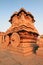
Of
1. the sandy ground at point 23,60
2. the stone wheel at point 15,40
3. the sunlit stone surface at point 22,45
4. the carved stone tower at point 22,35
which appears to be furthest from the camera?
the stone wheel at point 15,40

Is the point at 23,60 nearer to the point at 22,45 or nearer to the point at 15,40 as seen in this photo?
the point at 22,45

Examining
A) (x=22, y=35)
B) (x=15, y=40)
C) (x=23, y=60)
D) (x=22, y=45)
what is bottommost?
(x=23, y=60)

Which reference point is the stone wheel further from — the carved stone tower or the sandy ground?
the sandy ground

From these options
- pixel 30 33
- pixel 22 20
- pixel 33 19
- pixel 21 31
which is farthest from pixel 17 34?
pixel 33 19

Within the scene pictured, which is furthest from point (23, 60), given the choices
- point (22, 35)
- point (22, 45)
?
point (22, 35)

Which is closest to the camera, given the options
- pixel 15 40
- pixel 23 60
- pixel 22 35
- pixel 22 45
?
pixel 23 60

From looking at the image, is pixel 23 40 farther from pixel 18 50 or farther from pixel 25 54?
pixel 25 54

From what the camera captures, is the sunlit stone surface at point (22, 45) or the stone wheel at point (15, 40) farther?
the stone wheel at point (15, 40)

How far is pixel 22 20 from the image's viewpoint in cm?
1189

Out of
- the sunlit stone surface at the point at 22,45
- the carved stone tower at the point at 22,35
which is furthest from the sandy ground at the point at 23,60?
the carved stone tower at the point at 22,35

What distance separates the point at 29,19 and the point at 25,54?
248 inches

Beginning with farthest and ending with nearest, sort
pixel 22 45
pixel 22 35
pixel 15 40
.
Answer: pixel 15 40 → pixel 22 35 → pixel 22 45

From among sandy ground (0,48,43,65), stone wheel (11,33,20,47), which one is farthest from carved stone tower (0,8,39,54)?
sandy ground (0,48,43,65)

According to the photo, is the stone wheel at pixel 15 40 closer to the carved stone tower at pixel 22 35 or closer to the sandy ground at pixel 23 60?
the carved stone tower at pixel 22 35
